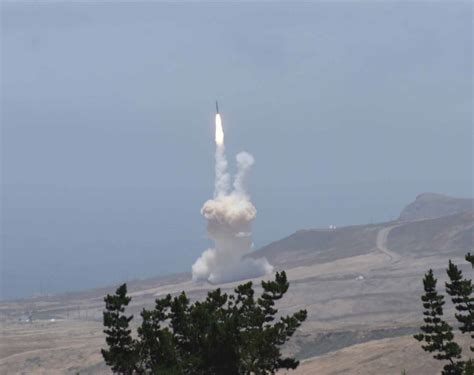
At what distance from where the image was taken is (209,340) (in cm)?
7194

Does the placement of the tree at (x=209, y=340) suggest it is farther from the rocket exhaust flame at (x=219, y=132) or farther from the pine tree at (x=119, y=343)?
the rocket exhaust flame at (x=219, y=132)

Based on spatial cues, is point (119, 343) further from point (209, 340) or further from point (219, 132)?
point (219, 132)

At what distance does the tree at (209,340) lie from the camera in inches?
2793

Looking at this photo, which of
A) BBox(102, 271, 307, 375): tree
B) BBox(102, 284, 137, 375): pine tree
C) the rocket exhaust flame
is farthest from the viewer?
the rocket exhaust flame

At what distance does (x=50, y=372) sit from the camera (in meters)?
156

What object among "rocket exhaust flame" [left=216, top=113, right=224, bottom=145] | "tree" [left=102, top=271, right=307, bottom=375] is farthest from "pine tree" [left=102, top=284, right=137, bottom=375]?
"rocket exhaust flame" [left=216, top=113, right=224, bottom=145]

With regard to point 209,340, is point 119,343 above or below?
above

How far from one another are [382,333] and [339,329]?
32.7 ft

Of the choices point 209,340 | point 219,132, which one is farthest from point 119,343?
point 219,132

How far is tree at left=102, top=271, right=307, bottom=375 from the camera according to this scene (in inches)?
2793

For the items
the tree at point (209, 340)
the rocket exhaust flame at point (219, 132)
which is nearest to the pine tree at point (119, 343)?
the tree at point (209, 340)

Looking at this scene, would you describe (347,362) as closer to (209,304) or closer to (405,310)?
(209,304)

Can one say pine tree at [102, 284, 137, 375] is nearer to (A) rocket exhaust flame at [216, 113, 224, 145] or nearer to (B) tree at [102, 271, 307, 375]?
(B) tree at [102, 271, 307, 375]

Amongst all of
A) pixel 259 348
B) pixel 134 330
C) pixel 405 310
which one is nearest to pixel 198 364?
pixel 259 348
